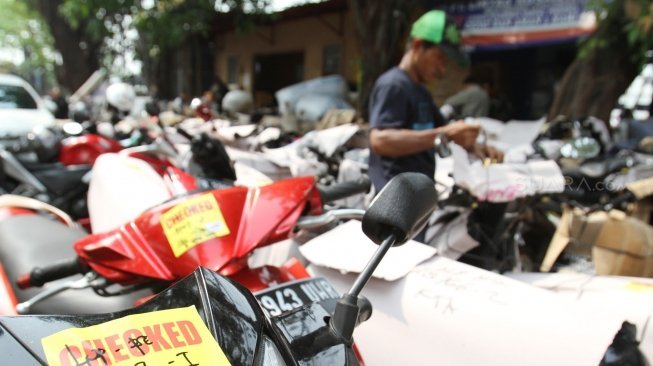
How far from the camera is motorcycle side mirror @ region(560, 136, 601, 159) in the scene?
3.31 metres

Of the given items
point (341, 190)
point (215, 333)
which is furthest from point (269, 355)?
point (341, 190)

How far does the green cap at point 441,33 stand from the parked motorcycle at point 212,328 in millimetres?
1486

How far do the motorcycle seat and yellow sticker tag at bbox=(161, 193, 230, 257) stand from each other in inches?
13.2

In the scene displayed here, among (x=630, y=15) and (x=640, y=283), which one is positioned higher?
(x=630, y=15)

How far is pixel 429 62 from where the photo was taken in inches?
96.2

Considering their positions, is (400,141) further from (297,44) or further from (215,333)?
(297,44)

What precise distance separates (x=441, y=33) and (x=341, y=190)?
0.98m

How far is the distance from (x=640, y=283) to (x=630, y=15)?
415cm

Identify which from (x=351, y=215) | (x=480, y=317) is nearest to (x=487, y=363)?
(x=480, y=317)

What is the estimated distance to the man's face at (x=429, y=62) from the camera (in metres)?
2.42

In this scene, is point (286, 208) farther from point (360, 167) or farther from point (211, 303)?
point (360, 167)

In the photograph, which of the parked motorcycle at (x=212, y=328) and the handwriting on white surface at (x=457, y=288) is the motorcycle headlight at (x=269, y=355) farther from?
the handwriting on white surface at (x=457, y=288)

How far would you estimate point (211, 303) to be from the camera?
2.82 feet

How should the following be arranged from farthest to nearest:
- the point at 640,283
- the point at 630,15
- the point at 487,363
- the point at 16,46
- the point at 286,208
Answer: the point at 16,46 → the point at 630,15 → the point at 640,283 → the point at 286,208 → the point at 487,363
